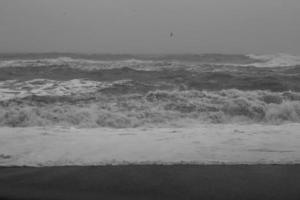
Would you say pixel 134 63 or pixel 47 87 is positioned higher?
pixel 134 63

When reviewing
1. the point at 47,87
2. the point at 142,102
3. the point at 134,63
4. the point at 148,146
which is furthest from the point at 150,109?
the point at 134,63

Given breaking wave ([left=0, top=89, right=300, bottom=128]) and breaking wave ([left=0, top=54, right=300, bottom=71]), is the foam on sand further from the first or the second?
breaking wave ([left=0, top=54, right=300, bottom=71])

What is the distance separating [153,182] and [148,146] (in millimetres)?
883

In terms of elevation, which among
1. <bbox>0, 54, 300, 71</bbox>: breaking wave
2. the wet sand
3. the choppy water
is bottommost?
the wet sand

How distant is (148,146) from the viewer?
11.3 feet

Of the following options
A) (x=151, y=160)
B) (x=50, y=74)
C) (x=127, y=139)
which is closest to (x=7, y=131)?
(x=127, y=139)

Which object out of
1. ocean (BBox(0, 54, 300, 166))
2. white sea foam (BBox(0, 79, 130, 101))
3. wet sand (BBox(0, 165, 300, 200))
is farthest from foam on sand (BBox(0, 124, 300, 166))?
→ white sea foam (BBox(0, 79, 130, 101))

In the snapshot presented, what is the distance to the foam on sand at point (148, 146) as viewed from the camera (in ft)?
9.98

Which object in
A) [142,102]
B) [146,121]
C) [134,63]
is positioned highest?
[134,63]

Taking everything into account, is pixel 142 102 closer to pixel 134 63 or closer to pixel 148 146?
pixel 148 146

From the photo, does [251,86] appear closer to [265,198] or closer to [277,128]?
[277,128]

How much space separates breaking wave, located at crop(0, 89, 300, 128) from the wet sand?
81.8 inches

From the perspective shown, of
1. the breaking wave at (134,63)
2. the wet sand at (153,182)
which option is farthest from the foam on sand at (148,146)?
the breaking wave at (134,63)

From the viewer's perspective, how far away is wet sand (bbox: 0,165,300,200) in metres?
2.38
